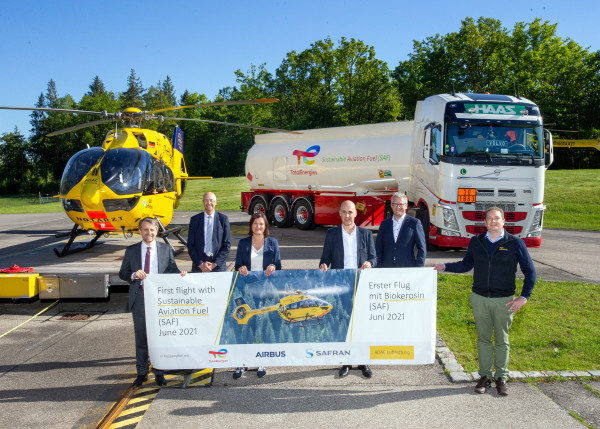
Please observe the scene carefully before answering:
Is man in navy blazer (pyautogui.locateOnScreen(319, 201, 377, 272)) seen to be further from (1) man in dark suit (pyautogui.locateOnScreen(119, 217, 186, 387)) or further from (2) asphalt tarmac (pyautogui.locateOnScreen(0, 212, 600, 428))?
(1) man in dark suit (pyautogui.locateOnScreen(119, 217, 186, 387))

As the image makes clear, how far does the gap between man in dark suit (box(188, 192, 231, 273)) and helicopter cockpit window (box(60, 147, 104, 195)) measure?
19.8 feet

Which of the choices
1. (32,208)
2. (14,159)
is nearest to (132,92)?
(14,159)

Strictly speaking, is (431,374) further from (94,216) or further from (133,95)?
(133,95)

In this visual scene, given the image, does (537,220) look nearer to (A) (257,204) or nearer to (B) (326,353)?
(B) (326,353)

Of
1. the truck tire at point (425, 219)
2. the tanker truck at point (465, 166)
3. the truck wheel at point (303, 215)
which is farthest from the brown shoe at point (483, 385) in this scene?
the truck wheel at point (303, 215)

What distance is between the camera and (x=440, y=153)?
13477mm

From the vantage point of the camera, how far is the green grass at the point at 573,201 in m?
24.3

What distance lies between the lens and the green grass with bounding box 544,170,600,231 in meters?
24.3

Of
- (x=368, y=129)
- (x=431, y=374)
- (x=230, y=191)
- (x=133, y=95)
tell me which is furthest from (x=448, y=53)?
(x=133, y=95)

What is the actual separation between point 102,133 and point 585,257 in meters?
80.4

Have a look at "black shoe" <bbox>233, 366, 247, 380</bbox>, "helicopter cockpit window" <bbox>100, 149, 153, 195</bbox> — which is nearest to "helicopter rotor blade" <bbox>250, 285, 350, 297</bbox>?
"black shoe" <bbox>233, 366, 247, 380</bbox>

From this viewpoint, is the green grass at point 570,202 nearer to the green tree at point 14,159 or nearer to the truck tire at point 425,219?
the truck tire at point 425,219

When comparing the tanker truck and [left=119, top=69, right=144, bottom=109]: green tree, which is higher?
[left=119, top=69, right=144, bottom=109]: green tree

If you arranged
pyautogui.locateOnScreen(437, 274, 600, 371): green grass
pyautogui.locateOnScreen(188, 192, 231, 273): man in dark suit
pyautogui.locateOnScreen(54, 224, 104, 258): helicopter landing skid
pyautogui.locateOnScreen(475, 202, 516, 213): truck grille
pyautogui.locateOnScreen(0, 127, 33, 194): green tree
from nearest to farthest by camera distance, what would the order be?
pyautogui.locateOnScreen(437, 274, 600, 371): green grass, pyautogui.locateOnScreen(188, 192, 231, 273): man in dark suit, pyautogui.locateOnScreen(54, 224, 104, 258): helicopter landing skid, pyautogui.locateOnScreen(475, 202, 516, 213): truck grille, pyautogui.locateOnScreen(0, 127, 33, 194): green tree
